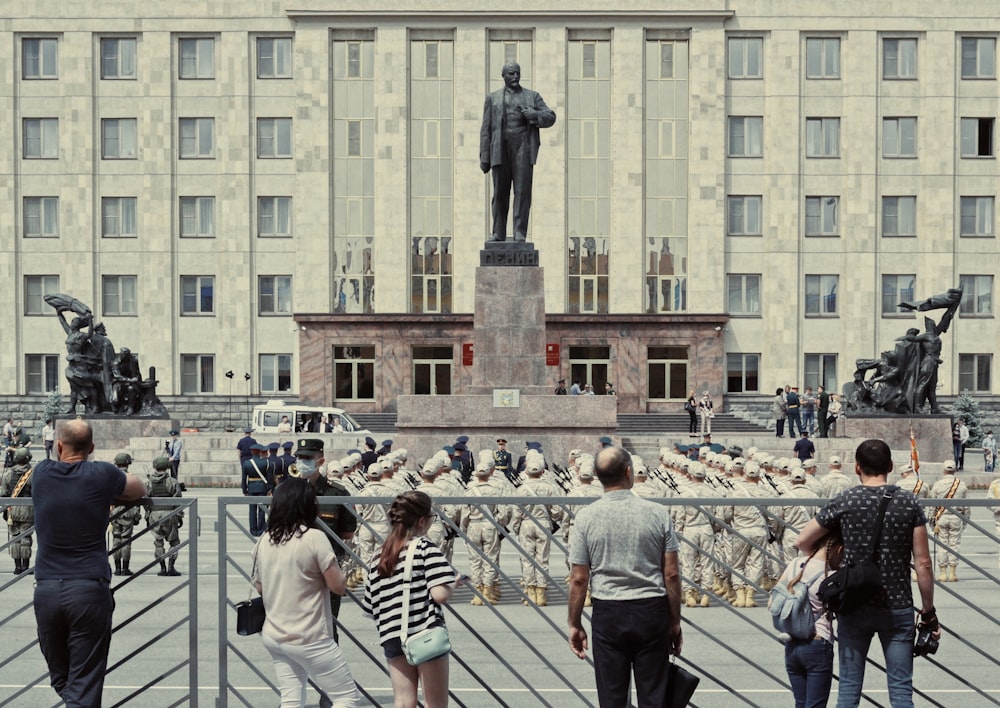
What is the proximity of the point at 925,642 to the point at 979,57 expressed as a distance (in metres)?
51.0

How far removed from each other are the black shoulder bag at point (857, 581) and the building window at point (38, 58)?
51.6 metres

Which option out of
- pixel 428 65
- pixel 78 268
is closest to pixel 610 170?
pixel 428 65

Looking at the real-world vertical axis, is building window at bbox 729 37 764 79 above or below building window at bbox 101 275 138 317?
above

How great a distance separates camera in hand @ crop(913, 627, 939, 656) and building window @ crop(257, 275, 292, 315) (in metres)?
47.3

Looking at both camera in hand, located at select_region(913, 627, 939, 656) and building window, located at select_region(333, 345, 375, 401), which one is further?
building window, located at select_region(333, 345, 375, 401)

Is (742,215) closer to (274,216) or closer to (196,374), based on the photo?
(274,216)

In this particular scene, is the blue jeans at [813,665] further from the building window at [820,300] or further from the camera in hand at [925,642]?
the building window at [820,300]

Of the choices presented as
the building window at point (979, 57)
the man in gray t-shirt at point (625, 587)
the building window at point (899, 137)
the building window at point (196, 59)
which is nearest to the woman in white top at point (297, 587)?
the man in gray t-shirt at point (625, 587)

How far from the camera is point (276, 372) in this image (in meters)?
52.2

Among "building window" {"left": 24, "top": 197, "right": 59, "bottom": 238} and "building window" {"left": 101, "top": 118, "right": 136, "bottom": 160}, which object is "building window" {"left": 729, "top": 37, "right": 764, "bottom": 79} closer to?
"building window" {"left": 101, "top": 118, "right": 136, "bottom": 160}

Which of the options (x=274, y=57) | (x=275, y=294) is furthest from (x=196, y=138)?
(x=275, y=294)

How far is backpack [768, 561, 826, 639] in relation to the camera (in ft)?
20.9

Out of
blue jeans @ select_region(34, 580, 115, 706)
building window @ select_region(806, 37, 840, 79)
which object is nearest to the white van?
building window @ select_region(806, 37, 840, 79)

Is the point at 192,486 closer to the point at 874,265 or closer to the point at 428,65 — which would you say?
the point at 428,65
